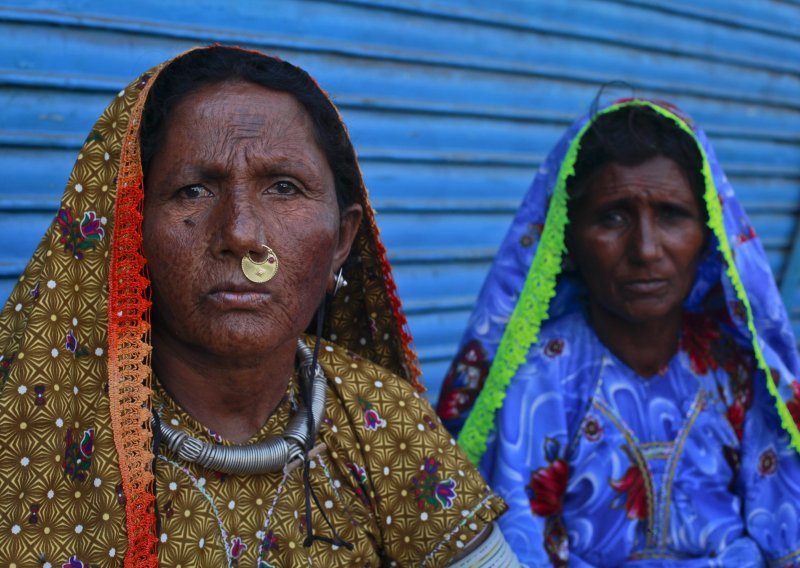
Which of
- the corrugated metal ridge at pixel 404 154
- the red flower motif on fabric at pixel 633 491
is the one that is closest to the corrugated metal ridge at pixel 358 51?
the corrugated metal ridge at pixel 404 154

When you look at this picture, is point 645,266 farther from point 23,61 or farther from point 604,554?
point 23,61

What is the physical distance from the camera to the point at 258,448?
1869mm

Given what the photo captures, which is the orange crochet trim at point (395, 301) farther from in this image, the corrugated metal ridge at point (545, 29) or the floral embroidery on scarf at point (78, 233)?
the corrugated metal ridge at point (545, 29)

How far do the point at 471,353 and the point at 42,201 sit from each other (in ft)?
4.71

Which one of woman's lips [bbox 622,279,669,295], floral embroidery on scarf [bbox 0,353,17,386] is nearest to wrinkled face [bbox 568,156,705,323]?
woman's lips [bbox 622,279,669,295]

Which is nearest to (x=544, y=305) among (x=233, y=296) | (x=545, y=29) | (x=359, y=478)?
(x=359, y=478)

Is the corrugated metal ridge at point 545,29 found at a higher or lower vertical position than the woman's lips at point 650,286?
higher

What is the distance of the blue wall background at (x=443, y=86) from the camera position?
2.89 meters

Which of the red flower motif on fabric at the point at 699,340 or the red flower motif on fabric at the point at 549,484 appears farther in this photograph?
the red flower motif on fabric at the point at 699,340

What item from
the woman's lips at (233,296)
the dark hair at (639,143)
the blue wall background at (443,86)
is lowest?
the woman's lips at (233,296)

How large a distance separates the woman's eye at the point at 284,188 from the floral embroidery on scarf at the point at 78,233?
345 mm

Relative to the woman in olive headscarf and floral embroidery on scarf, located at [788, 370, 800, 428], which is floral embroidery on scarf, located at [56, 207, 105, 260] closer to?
the woman in olive headscarf

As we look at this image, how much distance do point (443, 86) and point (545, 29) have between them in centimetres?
66

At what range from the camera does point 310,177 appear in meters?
1.89
